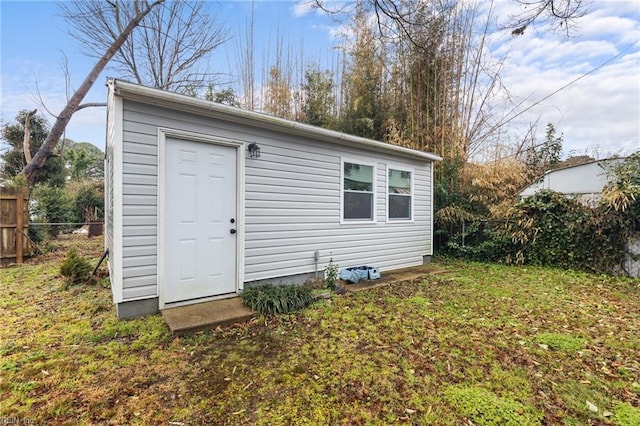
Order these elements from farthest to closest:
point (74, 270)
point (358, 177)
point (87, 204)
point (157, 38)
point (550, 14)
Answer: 1. point (87, 204)
2. point (157, 38)
3. point (358, 177)
4. point (74, 270)
5. point (550, 14)

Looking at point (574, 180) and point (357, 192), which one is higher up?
point (574, 180)

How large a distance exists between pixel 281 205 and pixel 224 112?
150 cm

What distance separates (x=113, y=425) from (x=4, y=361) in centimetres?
151

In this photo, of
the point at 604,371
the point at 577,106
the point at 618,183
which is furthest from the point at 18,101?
the point at 577,106

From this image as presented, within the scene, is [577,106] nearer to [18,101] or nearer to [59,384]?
[59,384]

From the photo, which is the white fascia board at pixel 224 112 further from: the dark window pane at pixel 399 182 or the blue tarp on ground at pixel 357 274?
the blue tarp on ground at pixel 357 274

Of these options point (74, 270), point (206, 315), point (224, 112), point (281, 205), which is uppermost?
point (224, 112)

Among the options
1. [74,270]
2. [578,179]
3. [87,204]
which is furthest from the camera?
[87,204]

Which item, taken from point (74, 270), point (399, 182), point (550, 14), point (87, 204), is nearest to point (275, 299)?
point (74, 270)

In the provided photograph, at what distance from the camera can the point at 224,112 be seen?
366 centimetres

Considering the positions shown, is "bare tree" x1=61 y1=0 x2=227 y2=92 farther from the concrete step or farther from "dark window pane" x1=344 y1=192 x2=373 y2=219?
the concrete step

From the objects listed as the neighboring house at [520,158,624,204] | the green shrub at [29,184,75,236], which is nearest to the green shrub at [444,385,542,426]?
the neighboring house at [520,158,624,204]

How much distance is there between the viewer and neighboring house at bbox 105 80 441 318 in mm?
3188

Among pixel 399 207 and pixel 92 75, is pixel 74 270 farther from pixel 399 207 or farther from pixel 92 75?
pixel 92 75
